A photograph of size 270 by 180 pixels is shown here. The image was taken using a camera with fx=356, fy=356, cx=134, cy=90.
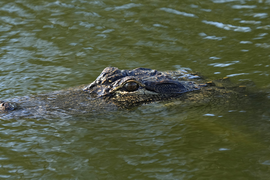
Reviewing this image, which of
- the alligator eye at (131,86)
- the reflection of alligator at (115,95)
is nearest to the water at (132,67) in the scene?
the reflection of alligator at (115,95)

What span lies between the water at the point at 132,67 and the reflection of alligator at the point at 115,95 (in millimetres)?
146

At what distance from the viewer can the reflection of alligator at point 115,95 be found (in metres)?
4.97

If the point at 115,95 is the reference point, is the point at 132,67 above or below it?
below

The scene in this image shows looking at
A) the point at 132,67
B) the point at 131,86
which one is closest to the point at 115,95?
the point at 131,86

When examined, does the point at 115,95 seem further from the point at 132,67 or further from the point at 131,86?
the point at 132,67

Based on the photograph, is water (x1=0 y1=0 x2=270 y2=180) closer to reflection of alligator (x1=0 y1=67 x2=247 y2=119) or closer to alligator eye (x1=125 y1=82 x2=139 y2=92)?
reflection of alligator (x1=0 y1=67 x2=247 y2=119)

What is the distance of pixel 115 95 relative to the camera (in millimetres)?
5160

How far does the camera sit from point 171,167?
13.1 ft

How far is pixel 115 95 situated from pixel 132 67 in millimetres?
1919

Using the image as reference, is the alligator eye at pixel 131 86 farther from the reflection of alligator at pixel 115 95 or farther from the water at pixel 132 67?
the water at pixel 132 67

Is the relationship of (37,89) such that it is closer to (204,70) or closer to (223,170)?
(204,70)

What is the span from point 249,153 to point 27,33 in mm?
6529

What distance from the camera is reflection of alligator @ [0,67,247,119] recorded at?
4.97m

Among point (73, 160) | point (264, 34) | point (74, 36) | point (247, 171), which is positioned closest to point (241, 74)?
point (264, 34)
